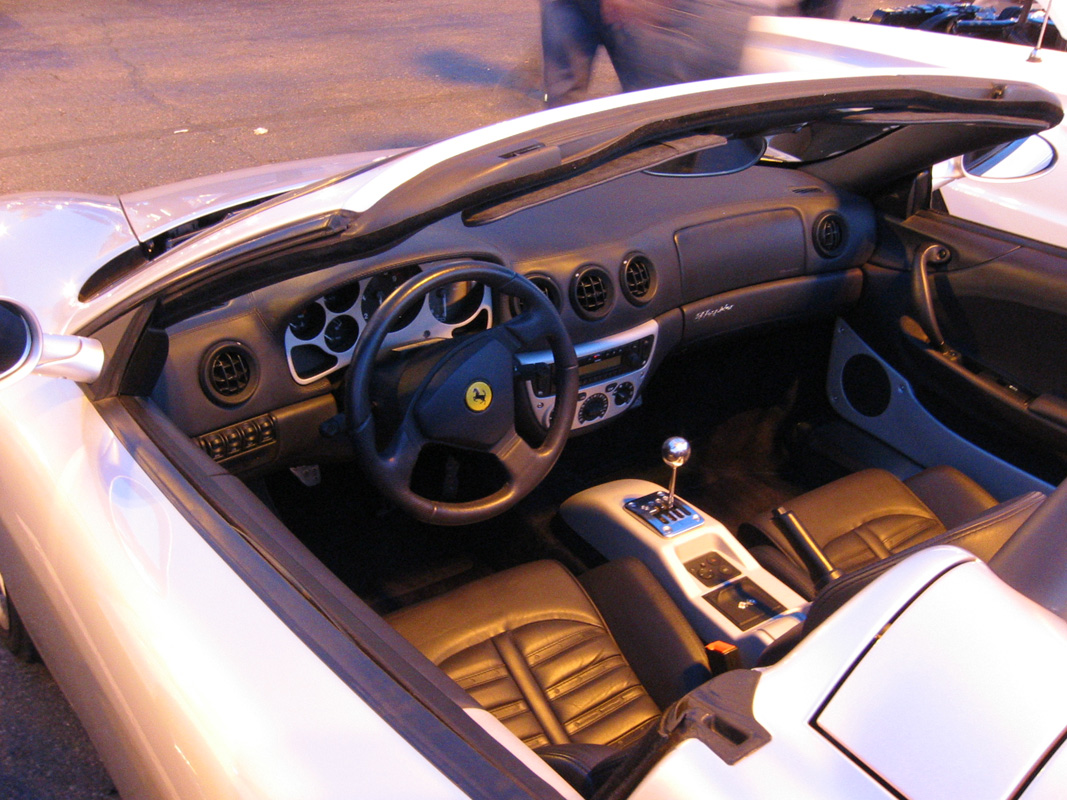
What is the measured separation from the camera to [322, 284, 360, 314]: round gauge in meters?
2.19

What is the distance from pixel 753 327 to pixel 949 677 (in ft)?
7.80

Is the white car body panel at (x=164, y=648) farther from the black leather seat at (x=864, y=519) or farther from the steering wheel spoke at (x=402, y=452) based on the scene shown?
the black leather seat at (x=864, y=519)

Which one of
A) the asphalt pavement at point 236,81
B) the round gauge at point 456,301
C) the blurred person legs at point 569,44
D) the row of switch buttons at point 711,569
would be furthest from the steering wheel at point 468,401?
the blurred person legs at point 569,44

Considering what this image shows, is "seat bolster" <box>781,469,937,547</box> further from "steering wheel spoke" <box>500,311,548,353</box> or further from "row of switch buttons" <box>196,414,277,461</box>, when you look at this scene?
"row of switch buttons" <box>196,414,277,461</box>

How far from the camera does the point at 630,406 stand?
9.61 feet

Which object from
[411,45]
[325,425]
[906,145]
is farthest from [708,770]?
[411,45]

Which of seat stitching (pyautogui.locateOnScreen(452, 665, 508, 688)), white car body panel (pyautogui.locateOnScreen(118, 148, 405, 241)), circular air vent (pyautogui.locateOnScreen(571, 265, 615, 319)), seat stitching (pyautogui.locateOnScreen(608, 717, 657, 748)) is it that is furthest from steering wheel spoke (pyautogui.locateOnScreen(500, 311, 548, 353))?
seat stitching (pyautogui.locateOnScreen(608, 717, 657, 748))

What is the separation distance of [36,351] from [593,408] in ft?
5.76

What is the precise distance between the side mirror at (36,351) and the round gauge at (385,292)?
2.87 feet

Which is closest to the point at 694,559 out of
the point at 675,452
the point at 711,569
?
the point at 711,569

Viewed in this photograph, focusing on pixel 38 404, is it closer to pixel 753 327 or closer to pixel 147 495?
pixel 147 495

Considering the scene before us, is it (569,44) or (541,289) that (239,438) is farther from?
(569,44)

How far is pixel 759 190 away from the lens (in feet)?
9.82

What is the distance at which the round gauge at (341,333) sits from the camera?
2.24 meters
